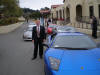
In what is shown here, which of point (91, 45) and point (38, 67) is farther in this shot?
point (38, 67)

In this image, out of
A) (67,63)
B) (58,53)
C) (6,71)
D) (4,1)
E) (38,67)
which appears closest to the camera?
(67,63)

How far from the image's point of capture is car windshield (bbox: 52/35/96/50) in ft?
17.3

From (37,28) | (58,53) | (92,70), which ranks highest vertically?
(37,28)

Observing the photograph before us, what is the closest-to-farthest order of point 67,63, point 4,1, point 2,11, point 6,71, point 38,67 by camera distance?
point 67,63 → point 6,71 → point 38,67 → point 4,1 → point 2,11

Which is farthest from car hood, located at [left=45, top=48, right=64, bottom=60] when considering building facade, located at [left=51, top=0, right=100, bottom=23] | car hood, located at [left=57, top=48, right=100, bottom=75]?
building facade, located at [left=51, top=0, right=100, bottom=23]

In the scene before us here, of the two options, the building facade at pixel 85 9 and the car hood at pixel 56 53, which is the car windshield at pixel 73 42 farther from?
the building facade at pixel 85 9

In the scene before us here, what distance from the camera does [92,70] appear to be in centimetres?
384

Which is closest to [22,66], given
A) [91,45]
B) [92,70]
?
[91,45]

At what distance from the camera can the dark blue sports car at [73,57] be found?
3881mm

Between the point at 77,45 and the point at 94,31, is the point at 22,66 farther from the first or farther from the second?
the point at 94,31

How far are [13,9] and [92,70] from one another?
25.0 meters

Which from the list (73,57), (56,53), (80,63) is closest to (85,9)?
(56,53)

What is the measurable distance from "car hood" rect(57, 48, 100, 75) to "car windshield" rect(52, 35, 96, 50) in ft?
1.61

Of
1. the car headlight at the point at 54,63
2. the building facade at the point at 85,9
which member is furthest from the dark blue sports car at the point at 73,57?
the building facade at the point at 85,9
